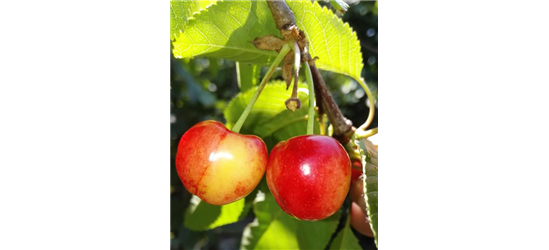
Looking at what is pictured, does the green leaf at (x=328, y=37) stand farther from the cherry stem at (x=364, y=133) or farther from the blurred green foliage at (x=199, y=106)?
the blurred green foliage at (x=199, y=106)

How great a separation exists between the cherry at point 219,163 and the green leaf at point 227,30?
0.15 meters

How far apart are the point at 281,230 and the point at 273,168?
1.63 ft

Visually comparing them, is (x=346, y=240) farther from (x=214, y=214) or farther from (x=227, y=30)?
(x=227, y=30)

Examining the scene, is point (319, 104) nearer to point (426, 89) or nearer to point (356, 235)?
point (356, 235)

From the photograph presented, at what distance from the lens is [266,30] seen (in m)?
0.76

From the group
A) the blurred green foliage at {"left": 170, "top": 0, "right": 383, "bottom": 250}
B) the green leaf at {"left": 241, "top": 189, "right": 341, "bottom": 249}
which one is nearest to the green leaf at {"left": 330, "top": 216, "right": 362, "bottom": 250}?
the green leaf at {"left": 241, "top": 189, "right": 341, "bottom": 249}

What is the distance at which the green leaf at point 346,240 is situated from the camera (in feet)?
3.38

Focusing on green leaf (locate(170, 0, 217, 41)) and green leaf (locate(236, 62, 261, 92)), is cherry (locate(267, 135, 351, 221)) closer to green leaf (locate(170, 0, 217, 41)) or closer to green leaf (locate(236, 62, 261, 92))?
green leaf (locate(170, 0, 217, 41))

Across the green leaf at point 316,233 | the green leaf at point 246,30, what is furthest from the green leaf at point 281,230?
the green leaf at point 246,30

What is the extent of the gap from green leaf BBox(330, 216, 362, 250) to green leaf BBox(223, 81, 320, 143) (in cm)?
25

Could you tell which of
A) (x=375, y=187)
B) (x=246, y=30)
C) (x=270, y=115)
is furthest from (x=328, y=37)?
(x=375, y=187)

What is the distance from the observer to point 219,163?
604mm

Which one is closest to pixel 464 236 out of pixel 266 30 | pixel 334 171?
Answer: pixel 334 171

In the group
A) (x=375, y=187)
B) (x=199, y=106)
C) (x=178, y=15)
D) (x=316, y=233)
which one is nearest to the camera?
(x=375, y=187)
